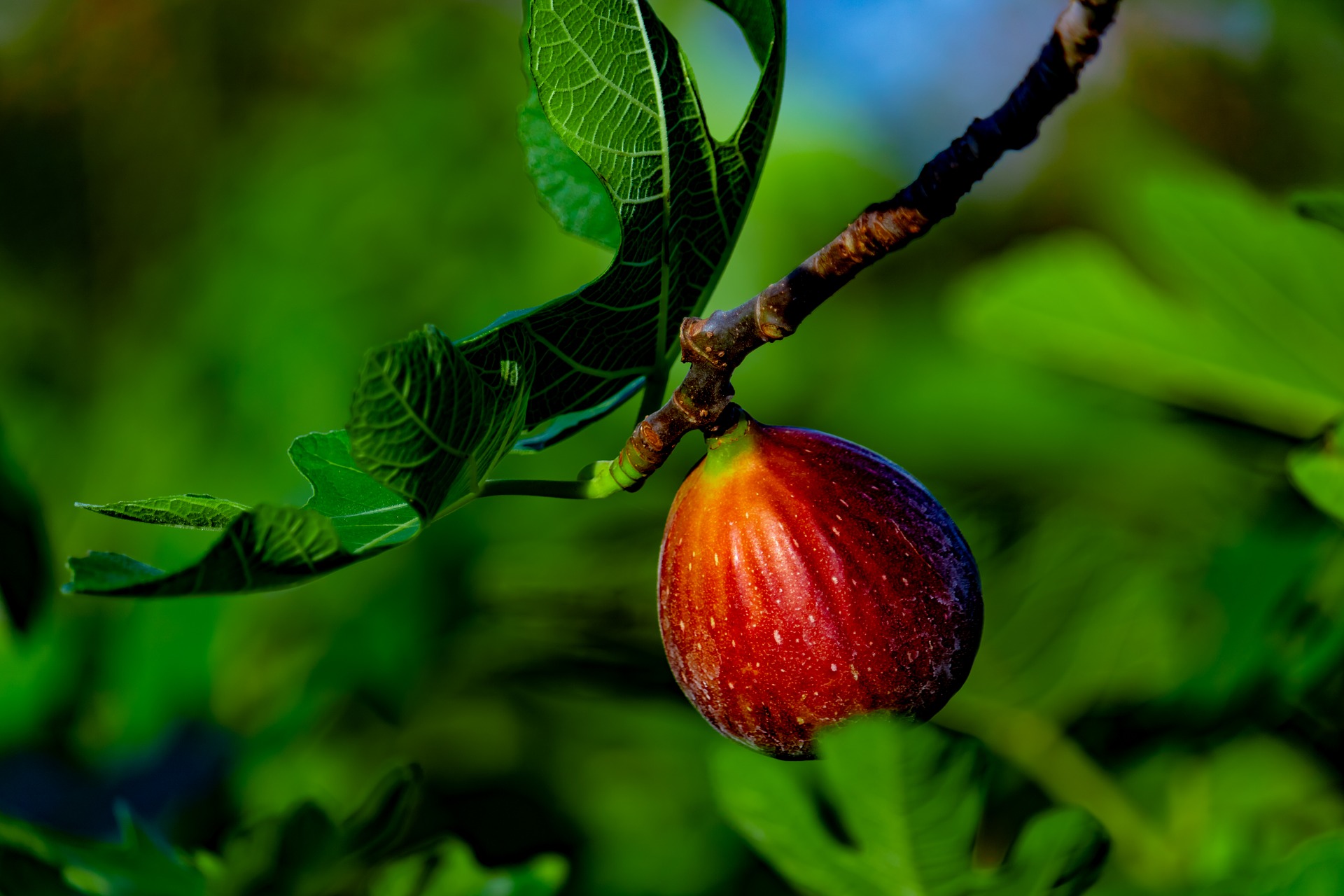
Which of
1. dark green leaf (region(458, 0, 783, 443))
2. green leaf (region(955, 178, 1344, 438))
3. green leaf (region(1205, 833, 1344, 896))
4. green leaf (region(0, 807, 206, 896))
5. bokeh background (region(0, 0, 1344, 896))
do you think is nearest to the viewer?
dark green leaf (region(458, 0, 783, 443))

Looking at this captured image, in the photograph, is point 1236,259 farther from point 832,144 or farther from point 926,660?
point 832,144

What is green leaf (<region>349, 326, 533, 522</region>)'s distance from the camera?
490 millimetres

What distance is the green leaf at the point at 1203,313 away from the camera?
3.46 feet

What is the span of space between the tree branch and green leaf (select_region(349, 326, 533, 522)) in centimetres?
8

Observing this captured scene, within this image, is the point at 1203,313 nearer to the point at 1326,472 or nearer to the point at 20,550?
the point at 1326,472

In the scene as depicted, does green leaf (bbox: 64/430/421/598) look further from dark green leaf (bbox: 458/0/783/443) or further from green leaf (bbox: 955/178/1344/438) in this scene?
green leaf (bbox: 955/178/1344/438)

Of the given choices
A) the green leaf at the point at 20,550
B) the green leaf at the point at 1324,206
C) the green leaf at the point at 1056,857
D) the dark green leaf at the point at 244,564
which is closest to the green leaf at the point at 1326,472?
the green leaf at the point at 1324,206

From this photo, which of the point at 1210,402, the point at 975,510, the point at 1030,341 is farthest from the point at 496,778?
the point at 1210,402

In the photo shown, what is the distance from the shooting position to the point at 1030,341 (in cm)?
131

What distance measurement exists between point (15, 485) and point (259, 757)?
0.83m

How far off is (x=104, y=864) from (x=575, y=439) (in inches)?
45.2

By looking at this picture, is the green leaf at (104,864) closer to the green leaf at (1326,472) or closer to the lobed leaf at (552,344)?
the lobed leaf at (552,344)

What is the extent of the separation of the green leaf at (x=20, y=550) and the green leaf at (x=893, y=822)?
1.66ft

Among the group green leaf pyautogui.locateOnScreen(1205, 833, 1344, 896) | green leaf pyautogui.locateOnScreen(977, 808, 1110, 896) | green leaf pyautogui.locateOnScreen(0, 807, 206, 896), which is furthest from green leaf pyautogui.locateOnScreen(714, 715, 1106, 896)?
green leaf pyautogui.locateOnScreen(0, 807, 206, 896)
